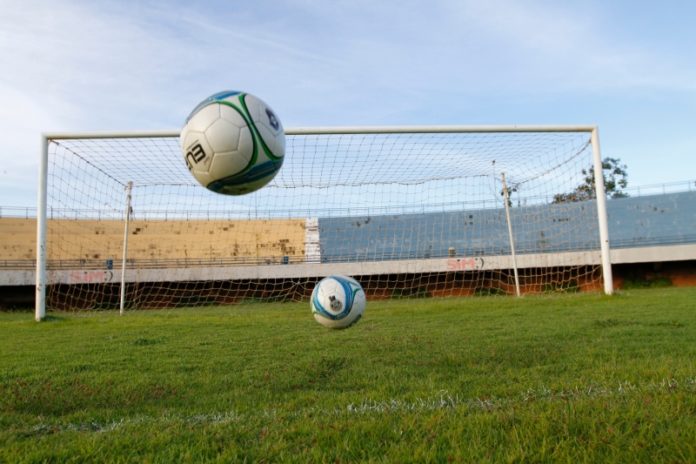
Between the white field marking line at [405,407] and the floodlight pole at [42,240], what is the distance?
10.1m

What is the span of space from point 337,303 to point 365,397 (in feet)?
8.50

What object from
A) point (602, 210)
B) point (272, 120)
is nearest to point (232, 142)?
point (272, 120)

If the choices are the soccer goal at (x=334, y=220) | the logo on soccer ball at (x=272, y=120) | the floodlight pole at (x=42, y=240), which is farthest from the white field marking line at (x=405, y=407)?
the floodlight pole at (x=42, y=240)

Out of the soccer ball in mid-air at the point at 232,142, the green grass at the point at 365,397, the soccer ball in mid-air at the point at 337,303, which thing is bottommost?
the green grass at the point at 365,397

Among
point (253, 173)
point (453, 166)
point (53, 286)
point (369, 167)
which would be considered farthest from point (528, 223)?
point (253, 173)

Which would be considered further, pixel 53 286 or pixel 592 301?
pixel 53 286

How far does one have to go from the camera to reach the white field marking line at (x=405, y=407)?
3465 mm

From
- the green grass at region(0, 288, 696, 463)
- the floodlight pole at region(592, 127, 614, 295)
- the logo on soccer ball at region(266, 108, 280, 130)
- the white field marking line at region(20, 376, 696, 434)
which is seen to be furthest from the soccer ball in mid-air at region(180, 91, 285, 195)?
the floodlight pole at region(592, 127, 614, 295)

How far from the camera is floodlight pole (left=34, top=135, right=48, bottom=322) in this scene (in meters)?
12.4

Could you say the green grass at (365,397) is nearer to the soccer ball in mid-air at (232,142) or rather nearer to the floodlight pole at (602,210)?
the soccer ball in mid-air at (232,142)

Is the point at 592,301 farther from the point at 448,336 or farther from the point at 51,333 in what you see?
the point at 51,333

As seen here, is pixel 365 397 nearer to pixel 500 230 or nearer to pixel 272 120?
pixel 272 120

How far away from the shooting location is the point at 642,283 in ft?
90.3

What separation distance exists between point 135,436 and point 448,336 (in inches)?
209
